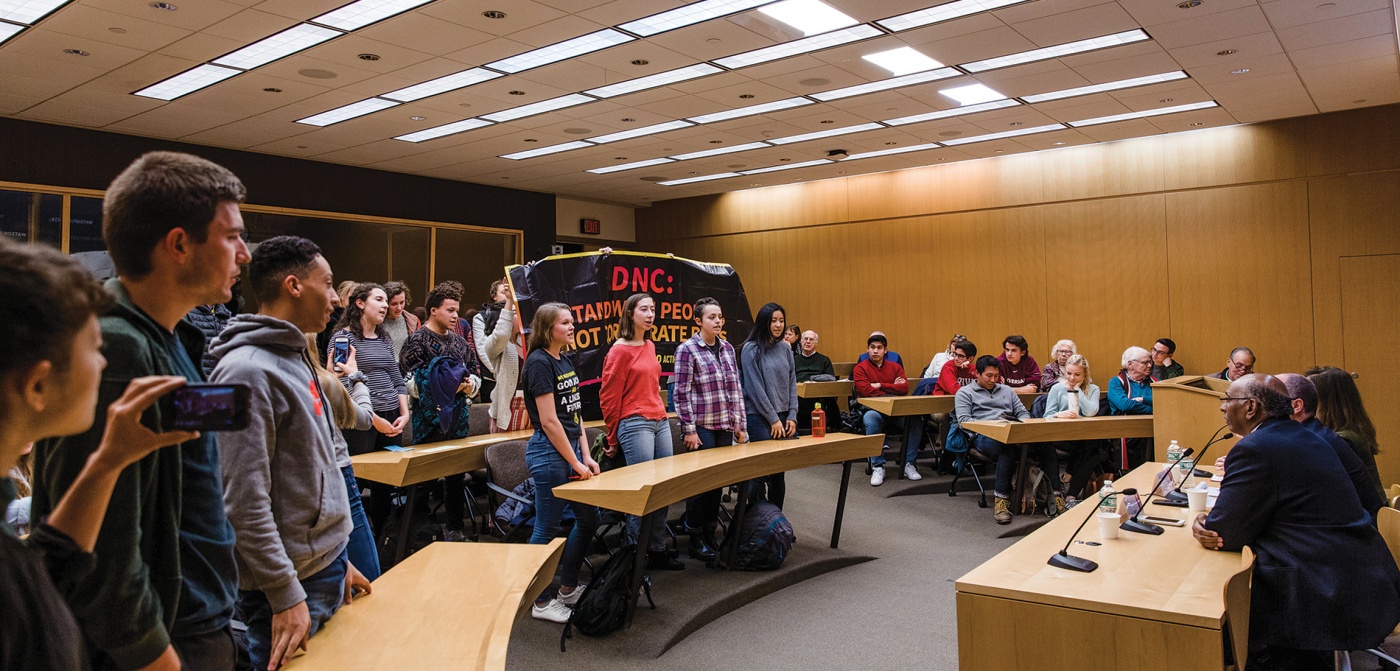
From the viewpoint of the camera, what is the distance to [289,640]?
1781 mm

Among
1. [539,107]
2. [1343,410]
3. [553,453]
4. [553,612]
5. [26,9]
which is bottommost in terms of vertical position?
[553,612]

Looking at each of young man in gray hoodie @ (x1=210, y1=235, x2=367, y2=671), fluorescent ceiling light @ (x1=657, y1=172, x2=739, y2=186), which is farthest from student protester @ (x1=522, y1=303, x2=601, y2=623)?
fluorescent ceiling light @ (x1=657, y1=172, x2=739, y2=186)

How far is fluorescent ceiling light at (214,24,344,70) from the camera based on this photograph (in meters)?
5.75

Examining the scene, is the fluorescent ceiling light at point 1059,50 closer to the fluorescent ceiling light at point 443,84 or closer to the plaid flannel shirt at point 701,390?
the plaid flannel shirt at point 701,390

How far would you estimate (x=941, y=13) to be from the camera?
560 cm

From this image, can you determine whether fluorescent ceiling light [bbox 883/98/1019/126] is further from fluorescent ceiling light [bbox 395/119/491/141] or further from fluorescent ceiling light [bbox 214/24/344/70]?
fluorescent ceiling light [bbox 214/24/344/70]

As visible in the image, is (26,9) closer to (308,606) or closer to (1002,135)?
(308,606)

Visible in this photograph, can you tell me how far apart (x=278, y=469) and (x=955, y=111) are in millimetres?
7416

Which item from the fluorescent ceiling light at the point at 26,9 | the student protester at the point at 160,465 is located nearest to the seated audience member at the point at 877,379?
the fluorescent ceiling light at the point at 26,9

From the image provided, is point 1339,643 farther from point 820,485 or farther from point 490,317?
point 490,317

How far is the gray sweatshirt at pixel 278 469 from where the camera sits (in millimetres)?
1749

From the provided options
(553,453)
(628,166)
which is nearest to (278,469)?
(553,453)

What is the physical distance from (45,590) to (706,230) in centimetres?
1286

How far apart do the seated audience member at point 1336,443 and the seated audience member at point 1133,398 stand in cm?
307
